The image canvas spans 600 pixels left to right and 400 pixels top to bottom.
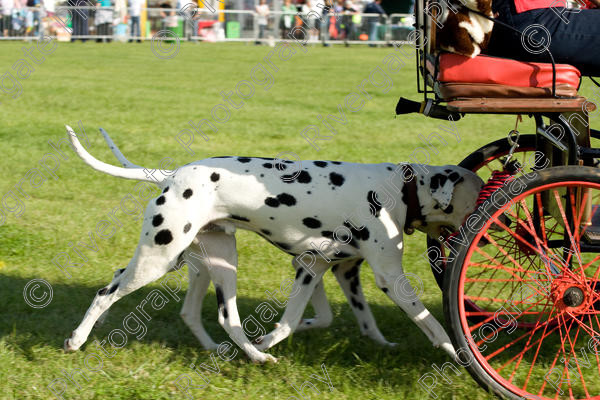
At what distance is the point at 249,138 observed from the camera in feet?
32.7

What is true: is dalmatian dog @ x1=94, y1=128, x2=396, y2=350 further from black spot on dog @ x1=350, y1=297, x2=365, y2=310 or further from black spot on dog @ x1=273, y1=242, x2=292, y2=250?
black spot on dog @ x1=273, y1=242, x2=292, y2=250

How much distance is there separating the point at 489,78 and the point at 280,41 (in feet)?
83.4

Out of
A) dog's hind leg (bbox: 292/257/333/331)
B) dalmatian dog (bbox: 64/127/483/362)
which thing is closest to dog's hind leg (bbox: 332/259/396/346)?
dog's hind leg (bbox: 292/257/333/331)

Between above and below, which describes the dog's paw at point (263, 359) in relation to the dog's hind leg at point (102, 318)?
below

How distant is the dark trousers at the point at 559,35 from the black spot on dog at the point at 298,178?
3.80ft

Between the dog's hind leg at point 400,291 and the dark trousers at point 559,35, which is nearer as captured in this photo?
the dark trousers at point 559,35

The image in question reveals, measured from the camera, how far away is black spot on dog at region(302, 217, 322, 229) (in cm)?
387

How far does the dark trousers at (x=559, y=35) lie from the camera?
335 centimetres

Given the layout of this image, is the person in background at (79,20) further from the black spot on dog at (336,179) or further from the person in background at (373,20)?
the black spot on dog at (336,179)

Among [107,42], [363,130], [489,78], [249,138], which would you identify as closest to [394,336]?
[489,78]

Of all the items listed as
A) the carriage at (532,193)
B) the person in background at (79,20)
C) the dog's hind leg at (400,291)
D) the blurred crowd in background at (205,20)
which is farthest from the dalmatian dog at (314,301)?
the person in background at (79,20)

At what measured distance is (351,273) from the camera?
14.4 ft

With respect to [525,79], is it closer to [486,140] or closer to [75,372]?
[75,372]

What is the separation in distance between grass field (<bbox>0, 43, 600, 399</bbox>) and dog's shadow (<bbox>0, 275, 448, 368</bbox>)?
0.04ft
